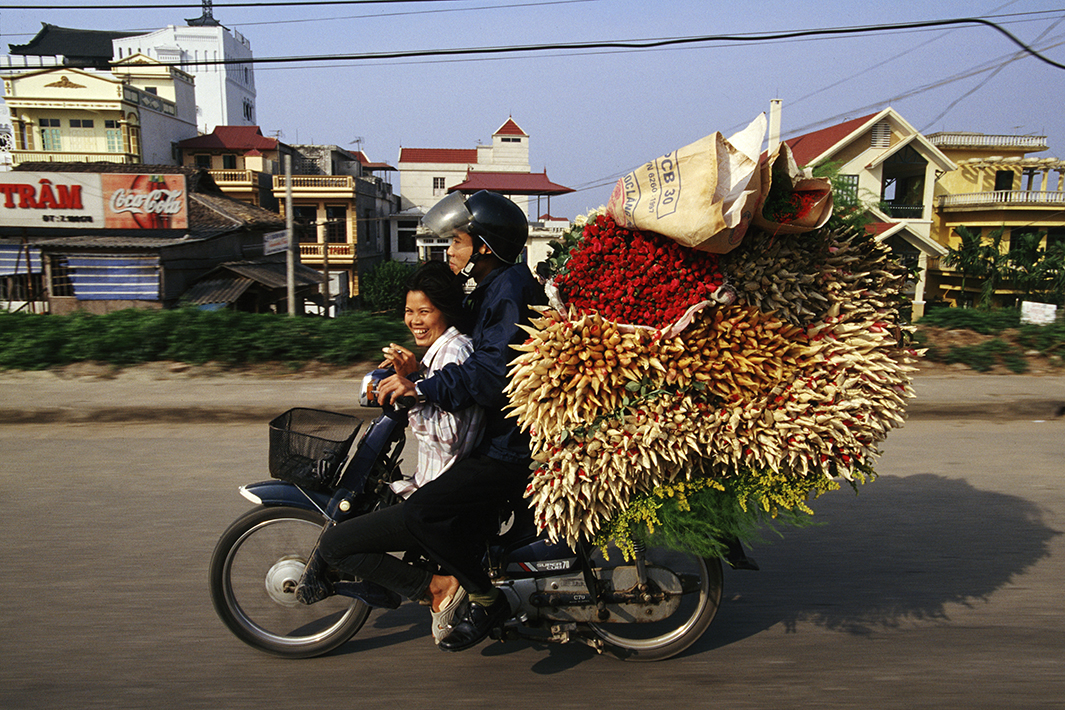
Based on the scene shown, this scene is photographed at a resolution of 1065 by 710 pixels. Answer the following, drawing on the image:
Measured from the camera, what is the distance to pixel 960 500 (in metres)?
4.58

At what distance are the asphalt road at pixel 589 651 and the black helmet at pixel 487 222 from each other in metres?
1.66

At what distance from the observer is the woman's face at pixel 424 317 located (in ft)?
8.38

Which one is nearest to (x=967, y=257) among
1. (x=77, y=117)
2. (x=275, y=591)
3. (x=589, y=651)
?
(x=589, y=651)

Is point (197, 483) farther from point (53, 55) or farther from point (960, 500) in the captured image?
point (53, 55)

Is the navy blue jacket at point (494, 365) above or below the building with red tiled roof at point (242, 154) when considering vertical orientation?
below

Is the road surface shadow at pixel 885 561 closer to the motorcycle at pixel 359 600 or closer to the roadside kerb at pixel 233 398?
the motorcycle at pixel 359 600

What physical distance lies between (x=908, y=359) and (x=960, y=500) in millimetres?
2721

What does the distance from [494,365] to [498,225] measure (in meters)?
0.55

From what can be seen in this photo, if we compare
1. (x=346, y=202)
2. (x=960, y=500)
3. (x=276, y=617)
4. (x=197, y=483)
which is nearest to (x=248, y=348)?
(x=197, y=483)

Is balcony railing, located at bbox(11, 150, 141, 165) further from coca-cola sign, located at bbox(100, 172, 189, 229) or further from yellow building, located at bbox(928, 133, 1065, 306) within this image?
yellow building, located at bbox(928, 133, 1065, 306)

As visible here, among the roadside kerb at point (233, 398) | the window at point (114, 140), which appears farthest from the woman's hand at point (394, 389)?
the window at point (114, 140)

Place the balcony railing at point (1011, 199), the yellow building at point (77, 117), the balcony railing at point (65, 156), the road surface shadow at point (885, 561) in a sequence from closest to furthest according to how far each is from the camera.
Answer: the road surface shadow at point (885, 561) < the balcony railing at point (1011, 199) < the yellow building at point (77, 117) < the balcony railing at point (65, 156)

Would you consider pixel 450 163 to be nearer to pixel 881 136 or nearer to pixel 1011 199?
pixel 881 136

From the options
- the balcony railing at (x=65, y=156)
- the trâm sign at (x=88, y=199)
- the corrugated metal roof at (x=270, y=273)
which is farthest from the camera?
the balcony railing at (x=65, y=156)
